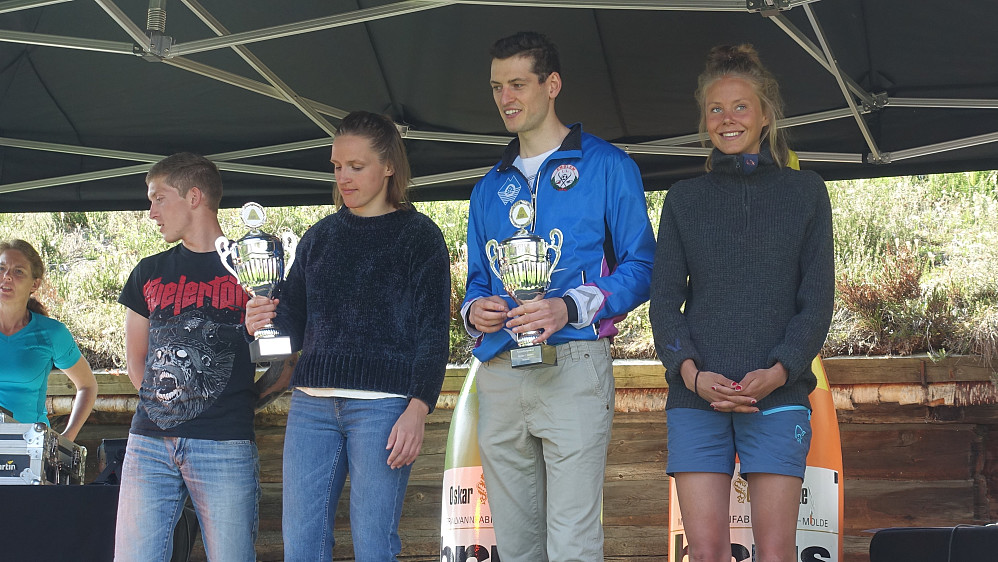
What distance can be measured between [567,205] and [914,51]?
1534 millimetres

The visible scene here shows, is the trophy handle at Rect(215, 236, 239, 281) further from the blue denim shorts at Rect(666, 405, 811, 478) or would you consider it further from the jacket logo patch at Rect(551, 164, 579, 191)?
the blue denim shorts at Rect(666, 405, 811, 478)

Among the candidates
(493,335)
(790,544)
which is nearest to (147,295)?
(493,335)

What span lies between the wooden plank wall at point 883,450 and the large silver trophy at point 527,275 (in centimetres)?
300

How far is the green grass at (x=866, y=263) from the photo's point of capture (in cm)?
566

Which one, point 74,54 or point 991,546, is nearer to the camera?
point 991,546

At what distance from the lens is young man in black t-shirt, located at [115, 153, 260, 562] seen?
9.53 feet

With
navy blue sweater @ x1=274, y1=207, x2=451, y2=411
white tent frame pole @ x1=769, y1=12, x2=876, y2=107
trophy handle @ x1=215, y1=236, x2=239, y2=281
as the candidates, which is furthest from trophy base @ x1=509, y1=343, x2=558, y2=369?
white tent frame pole @ x1=769, y1=12, x2=876, y2=107

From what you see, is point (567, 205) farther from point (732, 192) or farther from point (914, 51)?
point (914, 51)

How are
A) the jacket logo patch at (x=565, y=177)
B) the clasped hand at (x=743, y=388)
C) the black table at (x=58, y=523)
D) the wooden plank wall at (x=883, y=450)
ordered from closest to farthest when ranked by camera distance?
the clasped hand at (x=743, y=388) < the jacket logo patch at (x=565, y=177) < the black table at (x=58, y=523) < the wooden plank wall at (x=883, y=450)

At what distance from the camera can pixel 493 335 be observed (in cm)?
278

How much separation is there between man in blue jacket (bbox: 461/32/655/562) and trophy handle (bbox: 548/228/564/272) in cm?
8

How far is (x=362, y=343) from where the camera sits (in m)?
2.77

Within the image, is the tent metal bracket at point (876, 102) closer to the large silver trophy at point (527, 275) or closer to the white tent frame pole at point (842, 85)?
the white tent frame pole at point (842, 85)

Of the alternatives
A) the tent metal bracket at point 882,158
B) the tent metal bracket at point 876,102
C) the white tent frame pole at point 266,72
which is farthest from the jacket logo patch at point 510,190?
the tent metal bracket at point 882,158
